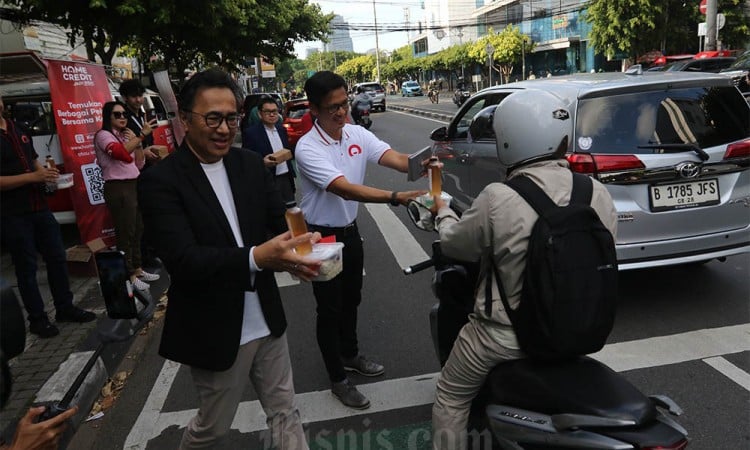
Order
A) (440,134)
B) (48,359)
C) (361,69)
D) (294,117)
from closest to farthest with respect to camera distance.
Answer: (48,359)
(440,134)
(294,117)
(361,69)

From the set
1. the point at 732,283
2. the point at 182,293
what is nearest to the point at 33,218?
the point at 182,293

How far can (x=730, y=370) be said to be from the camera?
3.26 metres

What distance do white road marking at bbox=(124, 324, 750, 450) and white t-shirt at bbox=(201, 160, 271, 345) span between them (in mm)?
1213

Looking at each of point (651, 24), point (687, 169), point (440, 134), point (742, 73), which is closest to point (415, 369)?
point (687, 169)

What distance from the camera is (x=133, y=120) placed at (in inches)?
219

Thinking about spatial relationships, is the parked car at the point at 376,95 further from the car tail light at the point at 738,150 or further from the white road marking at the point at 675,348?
the white road marking at the point at 675,348

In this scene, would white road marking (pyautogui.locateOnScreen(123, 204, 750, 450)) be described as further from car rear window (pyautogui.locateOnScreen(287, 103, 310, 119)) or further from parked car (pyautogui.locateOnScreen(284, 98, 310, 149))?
car rear window (pyautogui.locateOnScreen(287, 103, 310, 119))

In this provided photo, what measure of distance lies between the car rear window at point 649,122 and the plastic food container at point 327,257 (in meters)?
2.55

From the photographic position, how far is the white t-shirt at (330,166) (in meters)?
2.95

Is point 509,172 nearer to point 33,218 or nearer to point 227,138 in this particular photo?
point 227,138

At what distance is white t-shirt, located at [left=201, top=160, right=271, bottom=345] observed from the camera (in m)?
2.02

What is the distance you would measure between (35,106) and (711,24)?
18784mm

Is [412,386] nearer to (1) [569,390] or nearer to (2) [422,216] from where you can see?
(2) [422,216]

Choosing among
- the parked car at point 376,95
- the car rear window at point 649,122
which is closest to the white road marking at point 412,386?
the car rear window at point 649,122
